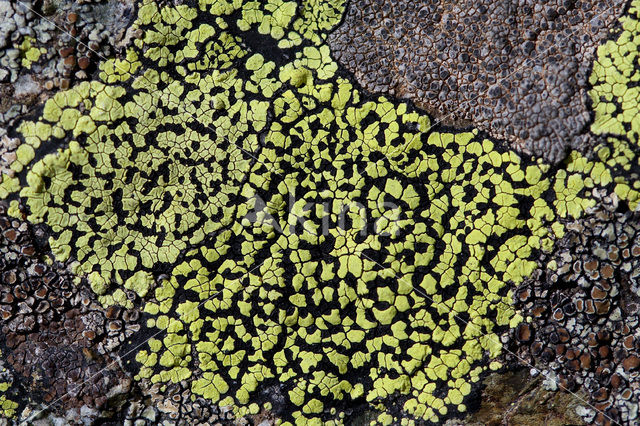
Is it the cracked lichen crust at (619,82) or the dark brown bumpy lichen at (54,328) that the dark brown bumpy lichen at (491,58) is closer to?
the cracked lichen crust at (619,82)

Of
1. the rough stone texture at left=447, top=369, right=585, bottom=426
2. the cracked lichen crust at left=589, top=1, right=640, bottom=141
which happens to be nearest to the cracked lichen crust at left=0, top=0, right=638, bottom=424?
the rough stone texture at left=447, top=369, right=585, bottom=426

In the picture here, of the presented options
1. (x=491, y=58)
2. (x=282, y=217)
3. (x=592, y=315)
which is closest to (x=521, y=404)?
(x=592, y=315)

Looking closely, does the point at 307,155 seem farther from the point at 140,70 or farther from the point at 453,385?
the point at 453,385

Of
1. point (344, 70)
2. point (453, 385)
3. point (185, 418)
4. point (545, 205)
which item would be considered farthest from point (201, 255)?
point (545, 205)

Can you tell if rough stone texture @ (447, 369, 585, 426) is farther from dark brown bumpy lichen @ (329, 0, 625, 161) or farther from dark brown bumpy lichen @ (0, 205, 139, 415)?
dark brown bumpy lichen @ (0, 205, 139, 415)

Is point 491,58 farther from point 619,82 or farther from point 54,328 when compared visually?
point 54,328

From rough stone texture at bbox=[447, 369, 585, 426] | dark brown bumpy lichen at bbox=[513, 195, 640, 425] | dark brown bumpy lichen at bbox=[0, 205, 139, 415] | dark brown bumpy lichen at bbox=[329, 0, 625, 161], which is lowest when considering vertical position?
dark brown bumpy lichen at bbox=[0, 205, 139, 415]

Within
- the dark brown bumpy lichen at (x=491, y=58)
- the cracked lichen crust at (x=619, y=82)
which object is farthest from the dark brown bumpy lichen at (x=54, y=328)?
the cracked lichen crust at (x=619, y=82)
